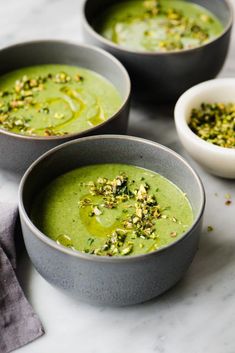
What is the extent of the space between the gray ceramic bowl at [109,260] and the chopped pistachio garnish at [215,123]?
235 millimetres

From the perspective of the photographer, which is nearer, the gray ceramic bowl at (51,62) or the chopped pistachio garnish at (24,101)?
the gray ceramic bowl at (51,62)

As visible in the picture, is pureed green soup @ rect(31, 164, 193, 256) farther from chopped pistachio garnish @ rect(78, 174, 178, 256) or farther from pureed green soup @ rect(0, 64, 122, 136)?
pureed green soup @ rect(0, 64, 122, 136)

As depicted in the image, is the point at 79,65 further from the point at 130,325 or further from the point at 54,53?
the point at 130,325

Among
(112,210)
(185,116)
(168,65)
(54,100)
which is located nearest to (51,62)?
(54,100)

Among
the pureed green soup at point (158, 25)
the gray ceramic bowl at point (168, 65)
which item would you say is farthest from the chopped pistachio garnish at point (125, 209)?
the pureed green soup at point (158, 25)

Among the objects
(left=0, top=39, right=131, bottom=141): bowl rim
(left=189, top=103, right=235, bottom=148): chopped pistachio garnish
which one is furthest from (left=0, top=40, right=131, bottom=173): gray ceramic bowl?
(left=189, top=103, right=235, bottom=148): chopped pistachio garnish

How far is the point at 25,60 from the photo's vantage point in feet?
7.50

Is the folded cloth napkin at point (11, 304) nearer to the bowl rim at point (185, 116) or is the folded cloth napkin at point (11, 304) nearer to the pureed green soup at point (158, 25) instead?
the bowl rim at point (185, 116)

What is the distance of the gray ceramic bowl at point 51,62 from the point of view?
1896mm

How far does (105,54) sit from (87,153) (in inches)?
17.2

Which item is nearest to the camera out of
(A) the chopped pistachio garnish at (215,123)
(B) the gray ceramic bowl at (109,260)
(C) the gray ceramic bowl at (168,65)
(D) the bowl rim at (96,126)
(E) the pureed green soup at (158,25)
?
(B) the gray ceramic bowl at (109,260)

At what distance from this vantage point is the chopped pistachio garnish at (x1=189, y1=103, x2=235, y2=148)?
2.01m

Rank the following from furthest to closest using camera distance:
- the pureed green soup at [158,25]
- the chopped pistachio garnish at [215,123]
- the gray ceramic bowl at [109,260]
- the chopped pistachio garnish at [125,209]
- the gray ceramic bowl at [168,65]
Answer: the pureed green soup at [158,25] → the gray ceramic bowl at [168,65] → the chopped pistachio garnish at [215,123] → the chopped pistachio garnish at [125,209] → the gray ceramic bowl at [109,260]

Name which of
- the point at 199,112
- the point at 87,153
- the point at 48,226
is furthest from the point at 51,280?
the point at 199,112
